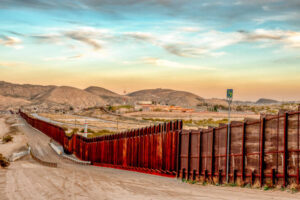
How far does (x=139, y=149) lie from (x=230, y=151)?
1680cm

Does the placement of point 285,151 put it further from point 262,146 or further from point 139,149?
A: point 139,149

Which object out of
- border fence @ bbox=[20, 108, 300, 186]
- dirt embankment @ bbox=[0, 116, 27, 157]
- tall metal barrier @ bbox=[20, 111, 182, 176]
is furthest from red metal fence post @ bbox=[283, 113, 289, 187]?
dirt embankment @ bbox=[0, 116, 27, 157]

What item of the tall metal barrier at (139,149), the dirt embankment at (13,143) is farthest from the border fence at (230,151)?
the dirt embankment at (13,143)

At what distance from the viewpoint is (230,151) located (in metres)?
19.4

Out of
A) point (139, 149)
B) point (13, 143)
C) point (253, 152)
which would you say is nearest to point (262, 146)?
point (253, 152)

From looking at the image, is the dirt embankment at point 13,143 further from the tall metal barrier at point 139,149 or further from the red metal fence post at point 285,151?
the red metal fence post at point 285,151

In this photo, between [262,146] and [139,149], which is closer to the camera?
[262,146]

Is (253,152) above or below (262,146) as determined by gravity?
below

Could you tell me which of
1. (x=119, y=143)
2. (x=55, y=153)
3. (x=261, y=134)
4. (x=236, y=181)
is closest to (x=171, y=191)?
(x=236, y=181)

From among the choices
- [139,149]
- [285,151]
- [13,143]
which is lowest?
[13,143]

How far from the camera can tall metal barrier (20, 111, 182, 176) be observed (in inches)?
1086

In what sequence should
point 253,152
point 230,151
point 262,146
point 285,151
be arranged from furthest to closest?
point 230,151, point 253,152, point 262,146, point 285,151

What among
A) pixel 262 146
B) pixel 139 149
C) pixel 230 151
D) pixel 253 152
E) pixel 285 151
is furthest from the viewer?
pixel 139 149

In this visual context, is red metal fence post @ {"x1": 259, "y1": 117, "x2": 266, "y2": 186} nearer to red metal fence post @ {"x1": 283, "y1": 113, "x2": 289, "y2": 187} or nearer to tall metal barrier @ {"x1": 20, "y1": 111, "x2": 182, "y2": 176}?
red metal fence post @ {"x1": 283, "y1": 113, "x2": 289, "y2": 187}
